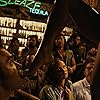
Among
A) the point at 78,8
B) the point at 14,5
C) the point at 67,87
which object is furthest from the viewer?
the point at 14,5

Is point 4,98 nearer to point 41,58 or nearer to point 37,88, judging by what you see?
point 41,58

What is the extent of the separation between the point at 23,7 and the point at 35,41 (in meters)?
3.32

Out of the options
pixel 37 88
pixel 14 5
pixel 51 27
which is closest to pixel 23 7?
pixel 14 5

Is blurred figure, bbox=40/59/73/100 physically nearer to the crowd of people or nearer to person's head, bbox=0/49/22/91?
the crowd of people

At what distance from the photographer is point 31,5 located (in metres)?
7.57

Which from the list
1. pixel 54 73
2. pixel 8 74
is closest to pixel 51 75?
pixel 54 73

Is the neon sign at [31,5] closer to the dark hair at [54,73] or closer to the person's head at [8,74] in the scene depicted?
the dark hair at [54,73]

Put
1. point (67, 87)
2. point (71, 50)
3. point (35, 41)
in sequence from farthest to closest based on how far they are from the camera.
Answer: point (71, 50) → point (35, 41) → point (67, 87)

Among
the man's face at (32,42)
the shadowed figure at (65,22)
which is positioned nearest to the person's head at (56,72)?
the man's face at (32,42)

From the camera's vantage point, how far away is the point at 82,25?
1364 mm

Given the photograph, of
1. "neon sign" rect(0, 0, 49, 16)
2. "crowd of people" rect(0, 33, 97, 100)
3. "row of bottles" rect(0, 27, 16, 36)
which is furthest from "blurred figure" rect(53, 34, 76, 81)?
"neon sign" rect(0, 0, 49, 16)

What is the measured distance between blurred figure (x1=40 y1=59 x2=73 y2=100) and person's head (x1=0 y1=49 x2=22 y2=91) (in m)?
1.69

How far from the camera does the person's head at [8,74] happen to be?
1187mm

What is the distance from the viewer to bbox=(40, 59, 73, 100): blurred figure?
2.96 meters
